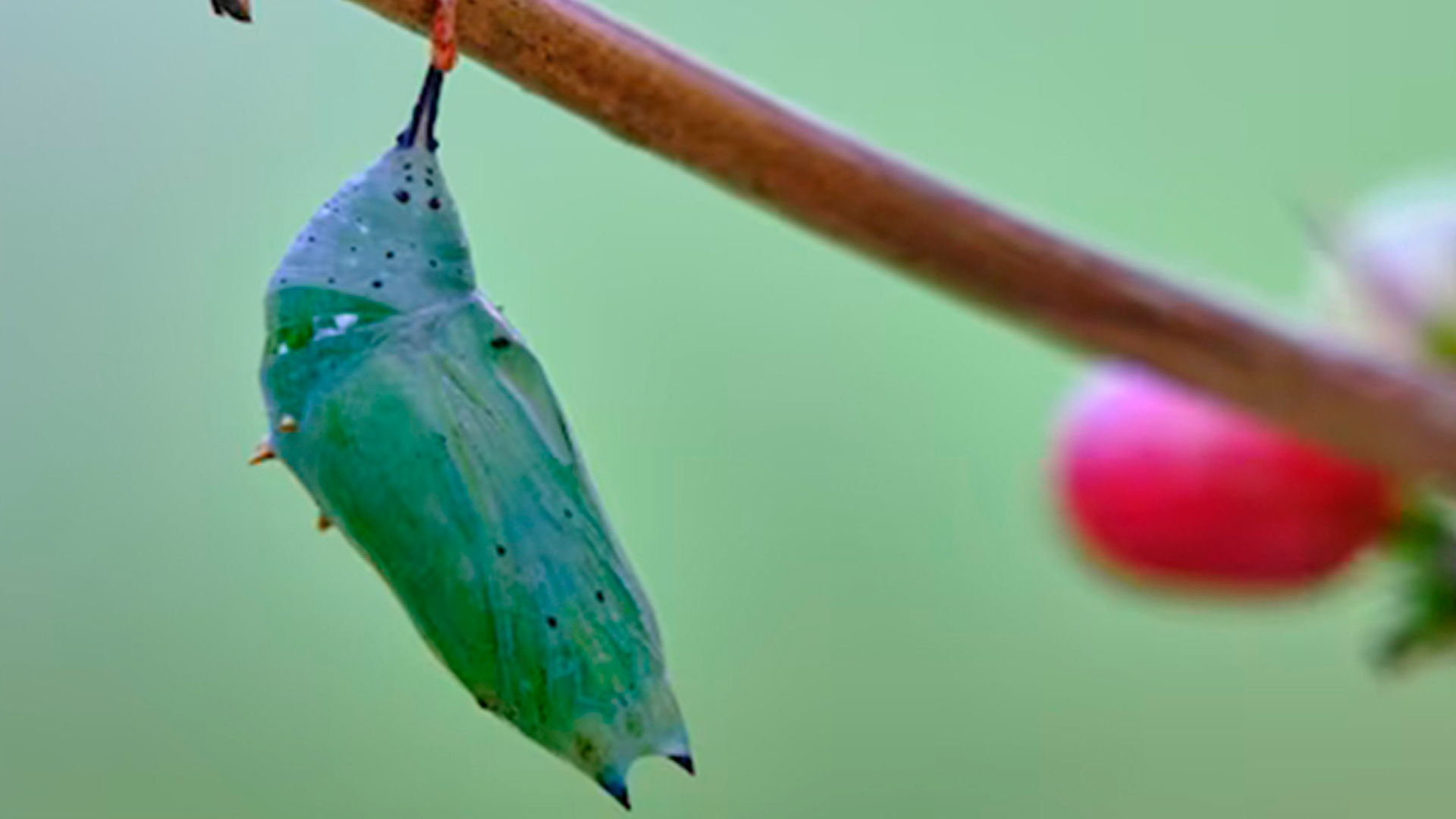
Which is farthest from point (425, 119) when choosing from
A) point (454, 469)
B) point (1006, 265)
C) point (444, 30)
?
point (1006, 265)

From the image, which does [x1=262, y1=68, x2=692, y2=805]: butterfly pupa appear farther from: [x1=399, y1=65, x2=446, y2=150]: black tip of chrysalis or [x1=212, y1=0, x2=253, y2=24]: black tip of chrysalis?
[x1=212, y1=0, x2=253, y2=24]: black tip of chrysalis

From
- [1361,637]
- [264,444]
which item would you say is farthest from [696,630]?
[1361,637]

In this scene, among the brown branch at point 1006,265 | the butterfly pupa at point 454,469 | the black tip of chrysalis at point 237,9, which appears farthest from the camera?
the butterfly pupa at point 454,469

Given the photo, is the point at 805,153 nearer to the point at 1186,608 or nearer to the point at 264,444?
the point at 1186,608

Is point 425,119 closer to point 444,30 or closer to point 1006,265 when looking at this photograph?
point 444,30

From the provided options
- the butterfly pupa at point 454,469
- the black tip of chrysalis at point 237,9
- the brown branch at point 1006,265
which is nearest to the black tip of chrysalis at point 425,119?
the butterfly pupa at point 454,469

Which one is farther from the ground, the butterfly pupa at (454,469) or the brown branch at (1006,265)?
the butterfly pupa at (454,469)

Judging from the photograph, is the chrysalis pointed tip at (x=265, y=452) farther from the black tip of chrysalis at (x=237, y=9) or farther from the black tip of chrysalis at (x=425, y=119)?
the black tip of chrysalis at (x=237, y=9)
